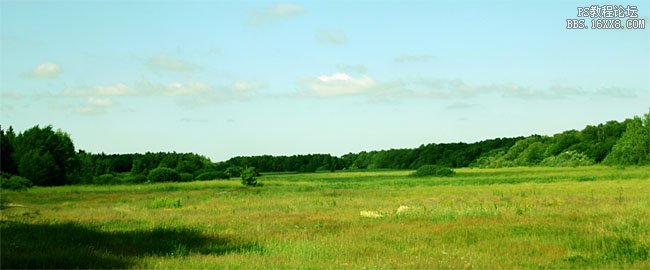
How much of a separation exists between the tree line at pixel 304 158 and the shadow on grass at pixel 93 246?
4478cm

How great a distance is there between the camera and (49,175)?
75.8m

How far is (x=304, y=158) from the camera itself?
126250 mm

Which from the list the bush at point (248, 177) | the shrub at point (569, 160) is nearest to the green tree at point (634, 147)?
the shrub at point (569, 160)

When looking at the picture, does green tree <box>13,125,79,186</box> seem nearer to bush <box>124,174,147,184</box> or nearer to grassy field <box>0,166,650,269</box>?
bush <box>124,174,147,184</box>

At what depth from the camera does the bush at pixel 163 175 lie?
79.2 meters

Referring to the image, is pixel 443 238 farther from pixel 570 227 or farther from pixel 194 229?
pixel 194 229

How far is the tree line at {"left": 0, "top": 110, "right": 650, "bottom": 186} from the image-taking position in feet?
250

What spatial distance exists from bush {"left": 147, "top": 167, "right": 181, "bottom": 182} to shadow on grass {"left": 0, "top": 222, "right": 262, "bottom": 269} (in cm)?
5818

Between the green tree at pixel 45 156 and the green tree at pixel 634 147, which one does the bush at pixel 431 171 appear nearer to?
the green tree at pixel 634 147

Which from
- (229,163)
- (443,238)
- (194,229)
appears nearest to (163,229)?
(194,229)

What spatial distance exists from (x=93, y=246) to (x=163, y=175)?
65.7 metres

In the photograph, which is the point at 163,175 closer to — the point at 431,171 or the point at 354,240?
the point at 431,171

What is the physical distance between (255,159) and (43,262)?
10884 cm

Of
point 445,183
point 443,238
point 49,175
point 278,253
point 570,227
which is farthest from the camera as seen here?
point 49,175
